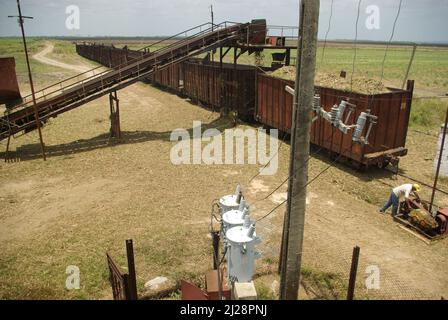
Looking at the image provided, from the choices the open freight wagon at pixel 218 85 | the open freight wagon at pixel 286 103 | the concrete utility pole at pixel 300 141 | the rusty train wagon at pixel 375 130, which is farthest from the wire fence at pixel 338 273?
the open freight wagon at pixel 218 85

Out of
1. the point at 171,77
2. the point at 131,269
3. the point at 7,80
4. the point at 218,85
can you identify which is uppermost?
the point at 7,80

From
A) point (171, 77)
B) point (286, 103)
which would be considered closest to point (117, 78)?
point (286, 103)

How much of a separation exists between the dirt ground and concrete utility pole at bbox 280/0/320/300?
2.11 metres

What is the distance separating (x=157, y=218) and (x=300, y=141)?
21.2ft

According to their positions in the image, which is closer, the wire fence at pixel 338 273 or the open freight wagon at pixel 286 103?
the wire fence at pixel 338 273

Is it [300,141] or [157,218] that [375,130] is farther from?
[157,218]

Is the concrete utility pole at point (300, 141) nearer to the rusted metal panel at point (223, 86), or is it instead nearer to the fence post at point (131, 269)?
the fence post at point (131, 269)

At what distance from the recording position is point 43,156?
16.4 m

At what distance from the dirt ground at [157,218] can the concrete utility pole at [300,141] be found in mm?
2110

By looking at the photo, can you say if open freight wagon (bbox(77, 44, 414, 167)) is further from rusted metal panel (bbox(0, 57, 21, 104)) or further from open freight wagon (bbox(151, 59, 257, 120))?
rusted metal panel (bbox(0, 57, 21, 104))

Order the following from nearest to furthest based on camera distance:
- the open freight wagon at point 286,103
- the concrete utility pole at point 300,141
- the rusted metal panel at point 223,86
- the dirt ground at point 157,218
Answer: the concrete utility pole at point 300,141 → the dirt ground at point 157,218 → the open freight wagon at point 286,103 → the rusted metal panel at point 223,86

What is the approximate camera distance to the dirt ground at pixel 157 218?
8.38 m

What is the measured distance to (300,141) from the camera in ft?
19.5

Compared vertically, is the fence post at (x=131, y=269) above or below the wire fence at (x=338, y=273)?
above
